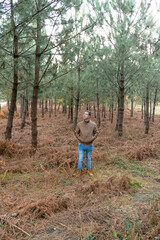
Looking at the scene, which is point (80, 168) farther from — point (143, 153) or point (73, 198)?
point (143, 153)

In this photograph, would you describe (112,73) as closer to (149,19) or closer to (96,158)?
(149,19)

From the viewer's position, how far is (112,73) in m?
11.0

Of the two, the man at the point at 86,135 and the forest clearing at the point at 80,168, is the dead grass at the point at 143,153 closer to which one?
the forest clearing at the point at 80,168

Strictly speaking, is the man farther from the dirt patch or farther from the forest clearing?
the dirt patch

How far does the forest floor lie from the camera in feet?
8.68

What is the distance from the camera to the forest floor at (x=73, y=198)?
2.64m

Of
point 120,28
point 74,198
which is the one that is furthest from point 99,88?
point 74,198

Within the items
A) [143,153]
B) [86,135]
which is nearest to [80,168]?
[86,135]

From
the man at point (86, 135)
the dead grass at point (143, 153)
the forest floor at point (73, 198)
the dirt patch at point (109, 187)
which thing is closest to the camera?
the forest floor at point (73, 198)

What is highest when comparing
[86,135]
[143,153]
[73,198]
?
[86,135]

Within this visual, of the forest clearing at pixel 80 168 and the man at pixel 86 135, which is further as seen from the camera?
the man at pixel 86 135

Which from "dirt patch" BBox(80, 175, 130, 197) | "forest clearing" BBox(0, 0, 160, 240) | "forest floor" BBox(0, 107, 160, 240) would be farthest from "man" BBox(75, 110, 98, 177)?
"dirt patch" BBox(80, 175, 130, 197)

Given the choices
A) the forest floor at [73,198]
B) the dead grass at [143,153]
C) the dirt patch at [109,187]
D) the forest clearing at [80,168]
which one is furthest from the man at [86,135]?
the dead grass at [143,153]

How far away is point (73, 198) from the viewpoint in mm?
3709
